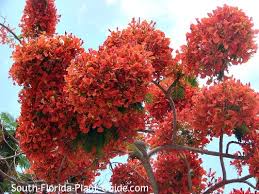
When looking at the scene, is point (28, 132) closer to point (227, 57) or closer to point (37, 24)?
point (227, 57)

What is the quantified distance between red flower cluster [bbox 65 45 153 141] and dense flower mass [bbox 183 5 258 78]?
1824 millimetres

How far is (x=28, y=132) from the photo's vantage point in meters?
7.27

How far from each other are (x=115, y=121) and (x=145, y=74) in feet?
2.40

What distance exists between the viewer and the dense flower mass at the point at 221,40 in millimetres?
7863

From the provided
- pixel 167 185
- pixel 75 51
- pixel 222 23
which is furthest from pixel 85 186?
pixel 222 23

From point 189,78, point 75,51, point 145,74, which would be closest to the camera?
point 145,74

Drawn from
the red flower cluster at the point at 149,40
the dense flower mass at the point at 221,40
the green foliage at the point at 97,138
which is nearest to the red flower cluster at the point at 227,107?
the dense flower mass at the point at 221,40

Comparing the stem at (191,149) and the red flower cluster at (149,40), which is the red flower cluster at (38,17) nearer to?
the red flower cluster at (149,40)

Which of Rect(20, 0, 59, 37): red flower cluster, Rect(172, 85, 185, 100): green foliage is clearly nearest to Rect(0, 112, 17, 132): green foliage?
Rect(20, 0, 59, 37): red flower cluster

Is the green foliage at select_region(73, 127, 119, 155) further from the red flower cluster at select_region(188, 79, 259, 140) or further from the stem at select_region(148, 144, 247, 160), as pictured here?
the stem at select_region(148, 144, 247, 160)

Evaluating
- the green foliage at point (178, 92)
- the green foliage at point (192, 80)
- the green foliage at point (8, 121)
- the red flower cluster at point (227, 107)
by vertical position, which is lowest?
the red flower cluster at point (227, 107)

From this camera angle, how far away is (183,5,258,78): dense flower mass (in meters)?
7.86

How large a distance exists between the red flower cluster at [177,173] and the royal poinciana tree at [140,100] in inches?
0.8

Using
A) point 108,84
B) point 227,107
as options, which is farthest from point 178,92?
point 108,84
